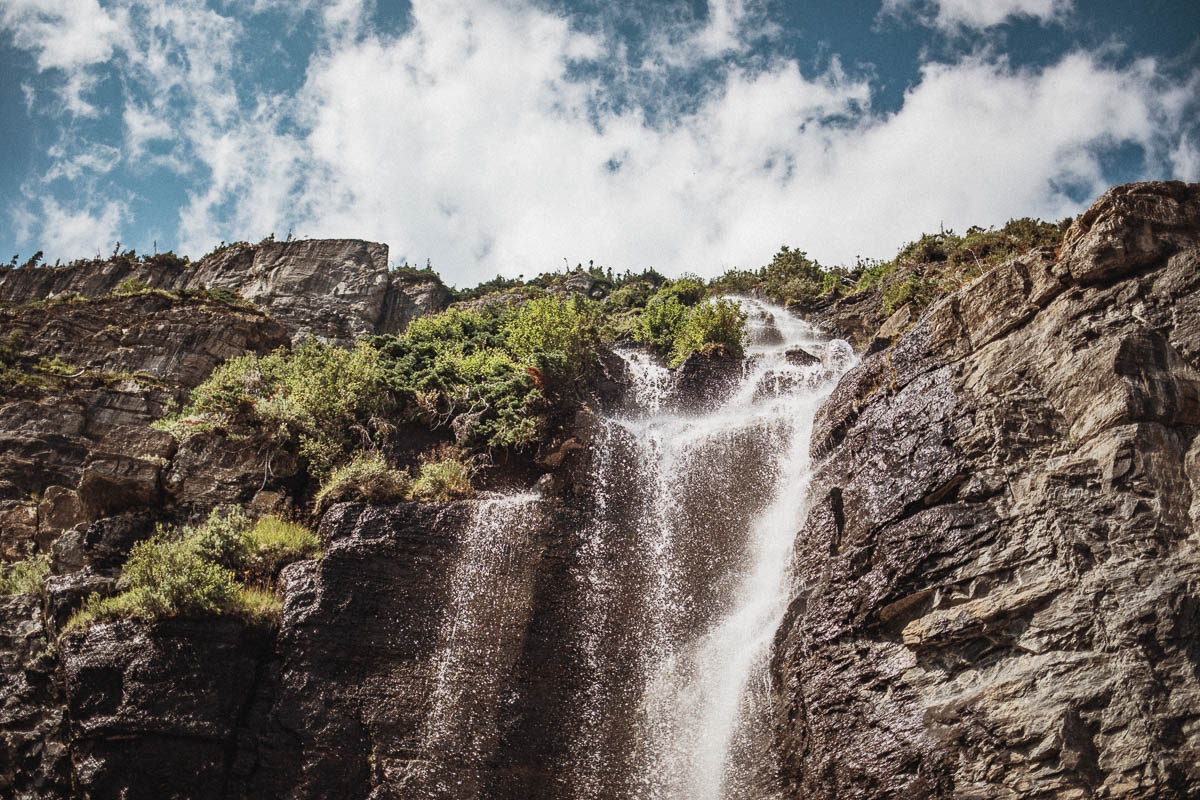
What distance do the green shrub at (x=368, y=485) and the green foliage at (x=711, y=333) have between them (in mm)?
9892

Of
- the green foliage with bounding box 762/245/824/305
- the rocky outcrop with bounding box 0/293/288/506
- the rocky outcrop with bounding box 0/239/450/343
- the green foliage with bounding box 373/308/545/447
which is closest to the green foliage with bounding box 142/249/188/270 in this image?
the rocky outcrop with bounding box 0/239/450/343

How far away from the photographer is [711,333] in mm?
21766

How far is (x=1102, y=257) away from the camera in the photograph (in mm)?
10898

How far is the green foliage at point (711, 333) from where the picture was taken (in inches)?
852

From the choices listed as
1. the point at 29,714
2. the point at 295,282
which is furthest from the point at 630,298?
the point at 29,714

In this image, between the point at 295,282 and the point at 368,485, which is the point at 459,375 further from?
the point at 295,282

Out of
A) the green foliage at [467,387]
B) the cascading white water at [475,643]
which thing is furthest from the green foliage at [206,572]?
the green foliage at [467,387]

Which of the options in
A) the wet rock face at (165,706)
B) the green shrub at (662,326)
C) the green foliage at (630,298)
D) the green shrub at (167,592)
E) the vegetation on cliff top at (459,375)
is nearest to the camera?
the wet rock face at (165,706)

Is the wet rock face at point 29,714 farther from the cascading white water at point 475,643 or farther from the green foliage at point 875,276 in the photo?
the green foliage at point 875,276

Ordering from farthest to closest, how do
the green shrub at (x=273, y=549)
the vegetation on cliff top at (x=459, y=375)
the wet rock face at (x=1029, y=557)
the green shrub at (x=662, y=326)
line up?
the green shrub at (x=662, y=326) < the vegetation on cliff top at (x=459, y=375) < the green shrub at (x=273, y=549) < the wet rock face at (x=1029, y=557)

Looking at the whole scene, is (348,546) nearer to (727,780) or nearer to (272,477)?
(272,477)

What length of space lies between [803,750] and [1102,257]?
8.52 metres

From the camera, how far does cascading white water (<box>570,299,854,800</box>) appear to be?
11.1 meters

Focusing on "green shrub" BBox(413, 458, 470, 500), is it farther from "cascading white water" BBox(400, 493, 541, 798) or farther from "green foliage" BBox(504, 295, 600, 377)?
"green foliage" BBox(504, 295, 600, 377)
